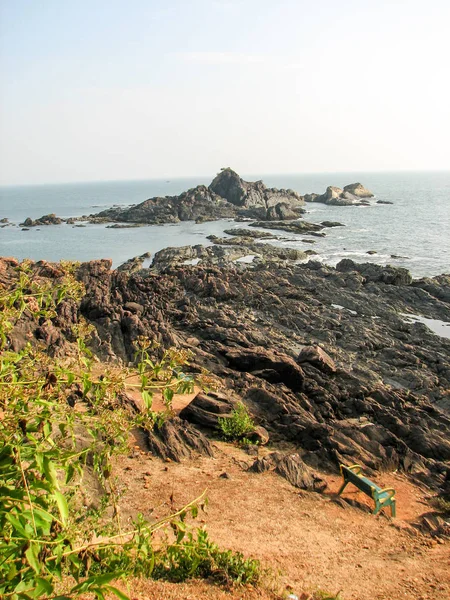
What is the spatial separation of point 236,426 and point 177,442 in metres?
1.86

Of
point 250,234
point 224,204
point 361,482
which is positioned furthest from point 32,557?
point 224,204

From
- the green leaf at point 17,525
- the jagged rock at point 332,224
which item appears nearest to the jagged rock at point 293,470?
the green leaf at point 17,525

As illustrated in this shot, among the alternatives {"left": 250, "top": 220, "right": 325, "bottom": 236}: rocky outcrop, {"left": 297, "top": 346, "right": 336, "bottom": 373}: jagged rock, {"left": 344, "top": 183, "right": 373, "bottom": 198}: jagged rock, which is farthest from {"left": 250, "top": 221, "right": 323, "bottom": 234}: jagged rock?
{"left": 344, "top": 183, "right": 373, "bottom": 198}: jagged rock

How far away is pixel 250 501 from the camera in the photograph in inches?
364

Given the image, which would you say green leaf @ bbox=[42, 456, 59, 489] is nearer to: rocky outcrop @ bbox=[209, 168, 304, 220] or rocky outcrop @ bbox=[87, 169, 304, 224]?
rocky outcrop @ bbox=[87, 169, 304, 224]

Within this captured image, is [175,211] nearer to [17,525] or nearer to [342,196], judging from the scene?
[342,196]

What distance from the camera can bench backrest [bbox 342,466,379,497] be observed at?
31.5ft

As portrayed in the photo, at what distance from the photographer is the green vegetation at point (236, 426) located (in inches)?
485

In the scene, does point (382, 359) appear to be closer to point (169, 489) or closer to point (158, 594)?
point (169, 489)

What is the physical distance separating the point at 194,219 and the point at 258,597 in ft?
267

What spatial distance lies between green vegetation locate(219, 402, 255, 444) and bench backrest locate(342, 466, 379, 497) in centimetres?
282

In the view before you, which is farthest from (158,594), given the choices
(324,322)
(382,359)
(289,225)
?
(289,225)

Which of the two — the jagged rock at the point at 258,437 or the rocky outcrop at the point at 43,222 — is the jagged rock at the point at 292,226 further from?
the jagged rock at the point at 258,437

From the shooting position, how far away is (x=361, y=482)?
986 centimetres
